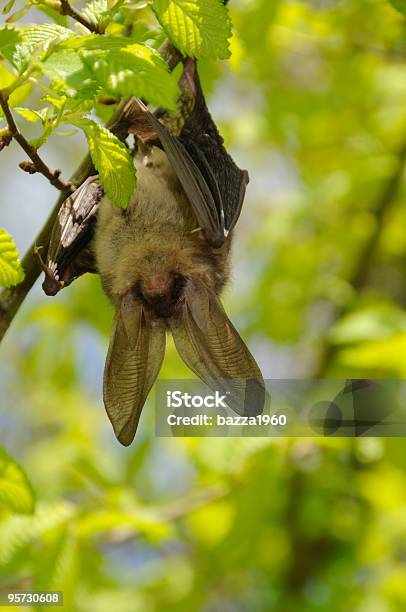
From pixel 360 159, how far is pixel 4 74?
4451 mm

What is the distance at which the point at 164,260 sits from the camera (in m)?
3.45

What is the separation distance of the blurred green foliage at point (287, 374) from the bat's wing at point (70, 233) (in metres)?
1.91

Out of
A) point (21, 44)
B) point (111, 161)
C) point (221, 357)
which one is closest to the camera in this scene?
point (21, 44)

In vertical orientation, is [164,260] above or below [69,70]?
below

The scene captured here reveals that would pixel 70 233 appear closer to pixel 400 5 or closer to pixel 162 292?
pixel 162 292

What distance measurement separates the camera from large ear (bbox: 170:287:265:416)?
3.17m

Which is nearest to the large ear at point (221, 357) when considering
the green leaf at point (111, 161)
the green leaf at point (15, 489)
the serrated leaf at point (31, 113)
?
the green leaf at point (111, 161)

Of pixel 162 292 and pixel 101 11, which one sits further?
pixel 162 292

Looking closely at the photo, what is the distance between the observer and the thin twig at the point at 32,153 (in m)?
2.51

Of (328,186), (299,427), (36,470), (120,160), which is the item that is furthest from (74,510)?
(328,186)

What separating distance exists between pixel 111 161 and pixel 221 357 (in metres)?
0.94

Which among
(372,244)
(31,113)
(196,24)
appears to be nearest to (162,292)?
(31,113)

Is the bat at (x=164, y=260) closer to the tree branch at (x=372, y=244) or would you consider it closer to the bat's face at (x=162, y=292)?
the bat's face at (x=162, y=292)

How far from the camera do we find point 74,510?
15.5ft
